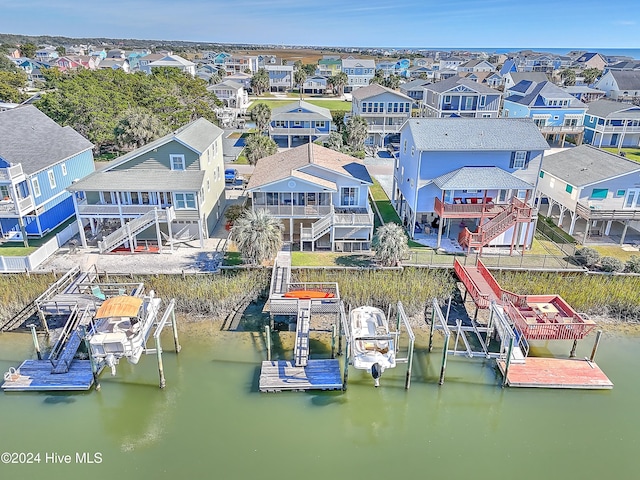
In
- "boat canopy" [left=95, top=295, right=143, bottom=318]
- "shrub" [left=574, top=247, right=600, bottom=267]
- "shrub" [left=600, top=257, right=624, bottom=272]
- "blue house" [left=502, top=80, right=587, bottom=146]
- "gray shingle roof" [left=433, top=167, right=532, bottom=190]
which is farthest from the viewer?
"blue house" [left=502, top=80, right=587, bottom=146]

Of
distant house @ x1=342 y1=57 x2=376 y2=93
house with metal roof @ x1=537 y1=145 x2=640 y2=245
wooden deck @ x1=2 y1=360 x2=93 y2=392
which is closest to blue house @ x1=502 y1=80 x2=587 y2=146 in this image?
house with metal roof @ x1=537 y1=145 x2=640 y2=245

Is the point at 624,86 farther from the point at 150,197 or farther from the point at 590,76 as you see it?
the point at 150,197

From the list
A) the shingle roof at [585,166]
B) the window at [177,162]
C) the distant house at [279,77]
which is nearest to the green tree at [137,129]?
the window at [177,162]

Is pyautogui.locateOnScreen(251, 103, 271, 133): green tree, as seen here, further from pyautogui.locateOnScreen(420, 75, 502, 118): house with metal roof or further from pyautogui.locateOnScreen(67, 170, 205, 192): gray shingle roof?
pyautogui.locateOnScreen(67, 170, 205, 192): gray shingle roof

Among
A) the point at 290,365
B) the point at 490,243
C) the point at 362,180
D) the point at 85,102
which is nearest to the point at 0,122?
the point at 85,102

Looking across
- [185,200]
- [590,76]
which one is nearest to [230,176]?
[185,200]

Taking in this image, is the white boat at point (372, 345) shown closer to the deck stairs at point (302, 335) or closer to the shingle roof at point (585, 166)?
the deck stairs at point (302, 335)

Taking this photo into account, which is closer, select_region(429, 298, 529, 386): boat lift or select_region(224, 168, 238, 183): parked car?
select_region(429, 298, 529, 386): boat lift
